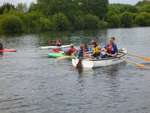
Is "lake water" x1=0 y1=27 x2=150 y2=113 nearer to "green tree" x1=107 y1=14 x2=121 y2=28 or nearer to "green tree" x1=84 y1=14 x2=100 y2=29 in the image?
"green tree" x1=84 y1=14 x2=100 y2=29

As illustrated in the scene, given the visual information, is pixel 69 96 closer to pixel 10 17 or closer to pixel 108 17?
pixel 10 17

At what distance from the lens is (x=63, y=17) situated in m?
101

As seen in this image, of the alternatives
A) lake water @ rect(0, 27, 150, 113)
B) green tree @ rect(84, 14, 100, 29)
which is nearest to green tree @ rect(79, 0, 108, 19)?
green tree @ rect(84, 14, 100, 29)

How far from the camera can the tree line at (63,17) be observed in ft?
310

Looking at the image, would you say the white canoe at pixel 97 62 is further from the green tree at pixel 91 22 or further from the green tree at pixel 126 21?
the green tree at pixel 126 21

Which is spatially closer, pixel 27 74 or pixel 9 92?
pixel 9 92

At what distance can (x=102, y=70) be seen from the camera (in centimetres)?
2827

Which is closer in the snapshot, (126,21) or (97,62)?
(97,62)

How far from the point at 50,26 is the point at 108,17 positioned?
25928 mm

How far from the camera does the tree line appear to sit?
94.5 meters

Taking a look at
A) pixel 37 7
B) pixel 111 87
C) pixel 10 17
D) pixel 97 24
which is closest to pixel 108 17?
pixel 97 24

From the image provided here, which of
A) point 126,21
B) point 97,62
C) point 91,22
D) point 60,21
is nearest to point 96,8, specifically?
point 126,21

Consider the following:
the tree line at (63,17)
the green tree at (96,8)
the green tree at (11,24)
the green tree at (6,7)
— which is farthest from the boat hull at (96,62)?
the green tree at (96,8)

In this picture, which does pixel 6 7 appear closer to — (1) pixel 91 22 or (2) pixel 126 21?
(1) pixel 91 22
